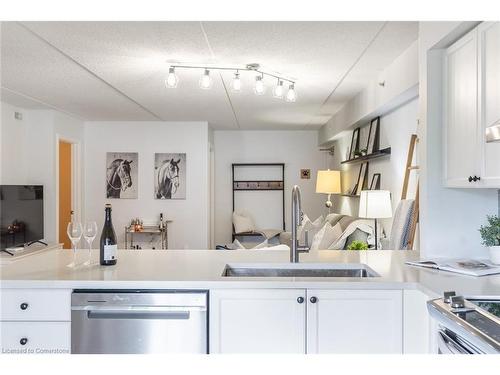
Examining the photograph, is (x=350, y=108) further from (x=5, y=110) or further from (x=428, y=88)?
(x=5, y=110)

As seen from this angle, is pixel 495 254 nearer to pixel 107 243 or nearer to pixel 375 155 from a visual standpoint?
pixel 107 243

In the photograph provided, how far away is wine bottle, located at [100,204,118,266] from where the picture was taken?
216 centimetres

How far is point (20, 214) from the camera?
17.1ft

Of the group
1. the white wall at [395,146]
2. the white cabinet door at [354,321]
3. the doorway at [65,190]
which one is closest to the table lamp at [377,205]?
the white wall at [395,146]

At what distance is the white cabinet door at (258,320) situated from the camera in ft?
6.10

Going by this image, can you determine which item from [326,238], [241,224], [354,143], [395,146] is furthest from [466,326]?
[241,224]

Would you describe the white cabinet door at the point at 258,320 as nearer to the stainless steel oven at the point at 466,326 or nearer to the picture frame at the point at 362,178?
the stainless steel oven at the point at 466,326

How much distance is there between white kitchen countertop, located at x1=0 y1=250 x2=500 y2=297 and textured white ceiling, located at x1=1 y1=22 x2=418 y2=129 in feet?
4.94

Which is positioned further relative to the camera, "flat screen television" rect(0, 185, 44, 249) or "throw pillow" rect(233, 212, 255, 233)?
"throw pillow" rect(233, 212, 255, 233)

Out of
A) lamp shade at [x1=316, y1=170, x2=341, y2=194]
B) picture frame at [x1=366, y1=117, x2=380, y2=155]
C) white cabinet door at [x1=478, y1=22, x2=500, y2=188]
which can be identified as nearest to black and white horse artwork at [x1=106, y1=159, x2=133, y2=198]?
lamp shade at [x1=316, y1=170, x2=341, y2=194]

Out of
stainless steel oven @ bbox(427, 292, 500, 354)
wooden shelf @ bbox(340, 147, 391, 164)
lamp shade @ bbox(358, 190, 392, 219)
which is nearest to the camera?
stainless steel oven @ bbox(427, 292, 500, 354)

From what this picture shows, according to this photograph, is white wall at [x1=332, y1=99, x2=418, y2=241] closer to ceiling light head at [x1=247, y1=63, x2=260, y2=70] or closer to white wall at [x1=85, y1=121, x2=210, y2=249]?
ceiling light head at [x1=247, y1=63, x2=260, y2=70]

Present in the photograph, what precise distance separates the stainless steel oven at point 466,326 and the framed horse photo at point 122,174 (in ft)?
20.5

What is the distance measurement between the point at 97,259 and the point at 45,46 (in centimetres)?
177
